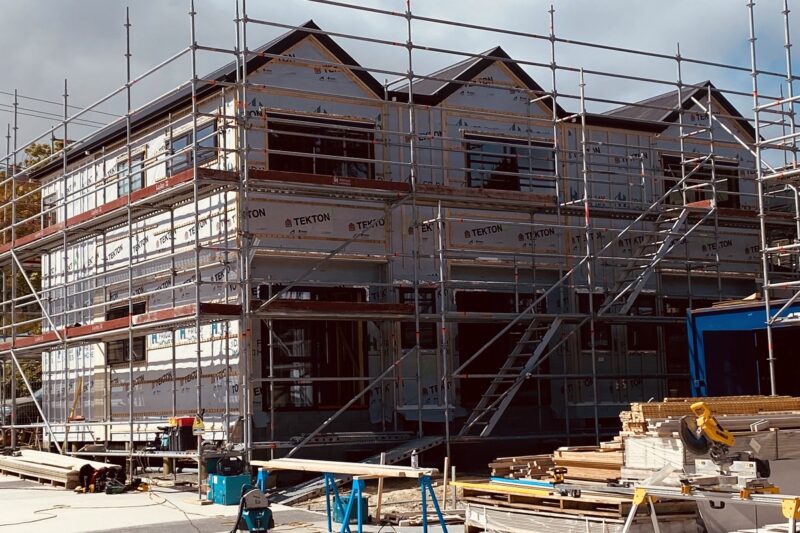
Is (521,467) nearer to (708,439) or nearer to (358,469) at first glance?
(358,469)

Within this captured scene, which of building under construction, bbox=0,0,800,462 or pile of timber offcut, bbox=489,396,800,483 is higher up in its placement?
building under construction, bbox=0,0,800,462

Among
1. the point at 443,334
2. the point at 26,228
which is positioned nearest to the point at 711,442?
the point at 443,334

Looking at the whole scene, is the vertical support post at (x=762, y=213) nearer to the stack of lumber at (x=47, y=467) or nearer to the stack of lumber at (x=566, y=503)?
the stack of lumber at (x=566, y=503)

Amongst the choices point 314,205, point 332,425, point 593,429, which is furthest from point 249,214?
point 593,429

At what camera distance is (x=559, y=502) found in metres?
12.7

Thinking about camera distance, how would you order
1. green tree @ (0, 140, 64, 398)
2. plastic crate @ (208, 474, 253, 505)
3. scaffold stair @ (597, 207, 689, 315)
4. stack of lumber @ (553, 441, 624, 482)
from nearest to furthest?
stack of lumber @ (553, 441, 624, 482)
plastic crate @ (208, 474, 253, 505)
scaffold stair @ (597, 207, 689, 315)
green tree @ (0, 140, 64, 398)

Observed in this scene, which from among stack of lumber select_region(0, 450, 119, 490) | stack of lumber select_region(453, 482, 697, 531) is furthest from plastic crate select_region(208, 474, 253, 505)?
stack of lumber select_region(453, 482, 697, 531)

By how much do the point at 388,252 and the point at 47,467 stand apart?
25.1ft

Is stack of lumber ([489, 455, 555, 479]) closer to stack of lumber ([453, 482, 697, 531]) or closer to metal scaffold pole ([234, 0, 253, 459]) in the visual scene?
stack of lumber ([453, 482, 697, 531])

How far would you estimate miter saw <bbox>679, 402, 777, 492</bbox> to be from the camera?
10023 millimetres

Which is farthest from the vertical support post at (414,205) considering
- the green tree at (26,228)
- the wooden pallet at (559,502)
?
the green tree at (26,228)

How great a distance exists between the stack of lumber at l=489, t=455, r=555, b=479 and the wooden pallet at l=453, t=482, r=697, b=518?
989 mm

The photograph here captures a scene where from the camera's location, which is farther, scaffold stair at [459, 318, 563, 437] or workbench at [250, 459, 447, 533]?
scaffold stair at [459, 318, 563, 437]

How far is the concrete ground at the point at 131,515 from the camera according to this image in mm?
14711
